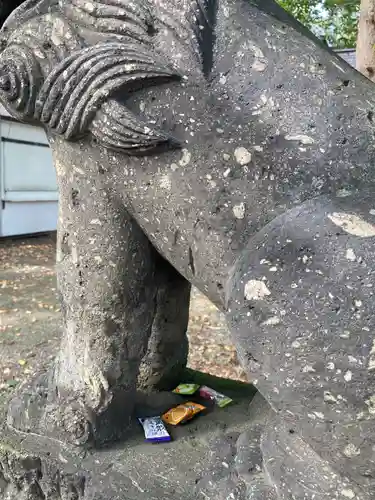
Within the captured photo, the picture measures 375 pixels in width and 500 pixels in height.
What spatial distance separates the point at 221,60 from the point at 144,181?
0.20 meters

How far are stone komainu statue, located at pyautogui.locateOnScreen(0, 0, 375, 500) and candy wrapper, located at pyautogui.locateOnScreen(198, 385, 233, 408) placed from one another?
0.29 m

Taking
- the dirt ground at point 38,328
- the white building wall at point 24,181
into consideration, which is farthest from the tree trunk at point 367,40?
the white building wall at point 24,181

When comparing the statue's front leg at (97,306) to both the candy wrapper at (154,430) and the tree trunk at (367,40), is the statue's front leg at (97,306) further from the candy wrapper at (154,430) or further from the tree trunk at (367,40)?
the tree trunk at (367,40)

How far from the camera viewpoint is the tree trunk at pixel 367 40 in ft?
8.95

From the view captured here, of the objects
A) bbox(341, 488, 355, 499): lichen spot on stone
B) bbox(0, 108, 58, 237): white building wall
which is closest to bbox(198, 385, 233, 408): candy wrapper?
bbox(341, 488, 355, 499): lichen spot on stone

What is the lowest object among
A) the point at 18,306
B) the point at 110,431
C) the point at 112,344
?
the point at 18,306

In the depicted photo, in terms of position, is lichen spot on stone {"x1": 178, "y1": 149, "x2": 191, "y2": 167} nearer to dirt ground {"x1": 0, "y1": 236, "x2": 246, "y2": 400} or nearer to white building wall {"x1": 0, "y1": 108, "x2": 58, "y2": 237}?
dirt ground {"x1": 0, "y1": 236, "x2": 246, "y2": 400}

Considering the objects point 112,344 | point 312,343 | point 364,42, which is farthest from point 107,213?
point 364,42

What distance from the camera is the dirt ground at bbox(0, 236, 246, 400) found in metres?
2.43

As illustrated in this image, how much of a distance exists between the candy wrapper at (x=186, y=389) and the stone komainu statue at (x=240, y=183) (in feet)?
1.09

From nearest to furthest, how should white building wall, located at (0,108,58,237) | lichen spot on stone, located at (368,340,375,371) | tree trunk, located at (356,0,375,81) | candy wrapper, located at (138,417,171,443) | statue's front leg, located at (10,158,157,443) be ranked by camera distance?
lichen spot on stone, located at (368,340,375,371) → statue's front leg, located at (10,158,157,443) → candy wrapper, located at (138,417,171,443) → tree trunk, located at (356,0,375,81) → white building wall, located at (0,108,58,237)

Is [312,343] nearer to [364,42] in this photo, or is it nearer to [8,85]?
[8,85]

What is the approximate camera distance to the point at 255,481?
811 mm

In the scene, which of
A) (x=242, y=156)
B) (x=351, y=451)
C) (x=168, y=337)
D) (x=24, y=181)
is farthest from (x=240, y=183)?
(x=24, y=181)
